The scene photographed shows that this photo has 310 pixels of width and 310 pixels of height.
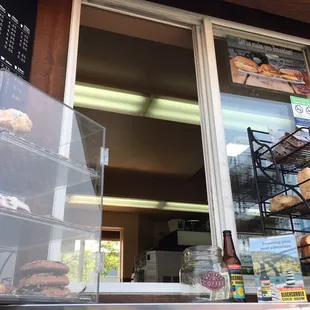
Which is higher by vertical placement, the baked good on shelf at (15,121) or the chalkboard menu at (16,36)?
the chalkboard menu at (16,36)

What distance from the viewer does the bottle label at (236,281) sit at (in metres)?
1.08

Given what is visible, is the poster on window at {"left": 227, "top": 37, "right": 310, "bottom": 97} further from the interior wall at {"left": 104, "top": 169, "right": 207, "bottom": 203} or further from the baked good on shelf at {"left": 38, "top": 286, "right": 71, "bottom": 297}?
the interior wall at {"left": 104, "top": 169, "right": 207, "bottom": 203}

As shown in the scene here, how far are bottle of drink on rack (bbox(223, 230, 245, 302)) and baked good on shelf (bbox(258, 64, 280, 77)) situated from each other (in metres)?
1.07

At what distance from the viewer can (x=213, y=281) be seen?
1078 mm

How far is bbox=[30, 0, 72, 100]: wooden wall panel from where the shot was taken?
146 centimetres

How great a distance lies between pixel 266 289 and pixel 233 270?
0.11 meters

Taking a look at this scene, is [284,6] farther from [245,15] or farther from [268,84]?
[268,84]

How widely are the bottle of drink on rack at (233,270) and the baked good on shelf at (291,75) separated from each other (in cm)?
114

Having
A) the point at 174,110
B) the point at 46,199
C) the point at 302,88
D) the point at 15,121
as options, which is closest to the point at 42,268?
the point at 46,199

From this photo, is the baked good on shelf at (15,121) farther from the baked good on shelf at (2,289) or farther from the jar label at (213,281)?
the jar label at (213,281)

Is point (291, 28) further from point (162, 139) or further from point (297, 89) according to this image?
point (162, 139)

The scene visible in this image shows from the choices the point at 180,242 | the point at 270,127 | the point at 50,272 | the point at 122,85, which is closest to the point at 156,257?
the point at 180,242

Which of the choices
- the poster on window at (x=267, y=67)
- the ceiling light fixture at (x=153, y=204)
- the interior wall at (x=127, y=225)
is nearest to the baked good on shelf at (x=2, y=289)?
the poster on window at (x=267, y=67)

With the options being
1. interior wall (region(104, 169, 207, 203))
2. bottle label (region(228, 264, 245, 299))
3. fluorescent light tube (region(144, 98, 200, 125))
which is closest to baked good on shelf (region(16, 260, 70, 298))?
bottle label (region(228, 264, 245, 299))
